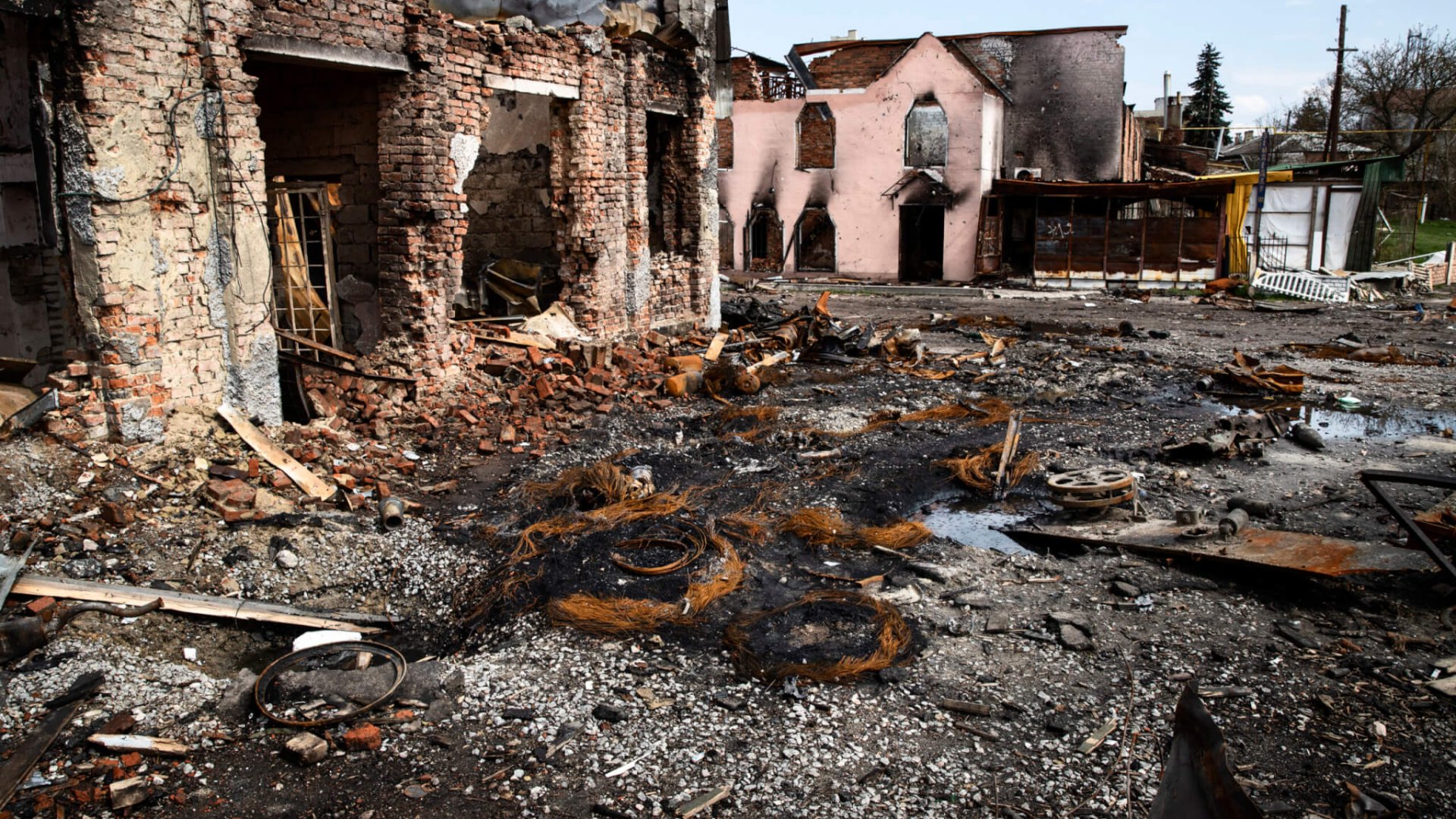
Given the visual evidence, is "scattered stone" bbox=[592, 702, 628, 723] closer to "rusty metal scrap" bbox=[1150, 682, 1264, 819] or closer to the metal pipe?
"rusty metal scrap" bbox=[1150, 682, 1264, 819]

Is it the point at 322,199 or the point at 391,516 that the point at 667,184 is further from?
the point at 391,516

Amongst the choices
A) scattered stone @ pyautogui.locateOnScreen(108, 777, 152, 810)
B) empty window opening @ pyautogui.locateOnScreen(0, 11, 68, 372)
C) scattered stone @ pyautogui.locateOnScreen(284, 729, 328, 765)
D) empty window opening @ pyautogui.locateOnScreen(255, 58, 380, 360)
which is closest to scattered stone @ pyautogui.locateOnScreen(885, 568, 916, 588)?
scattered stone @ pyautogui.locateOnScreen(284, 729, 328, 765)

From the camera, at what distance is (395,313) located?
1070 cm

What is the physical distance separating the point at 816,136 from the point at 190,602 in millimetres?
26156

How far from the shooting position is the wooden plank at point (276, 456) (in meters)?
7.88

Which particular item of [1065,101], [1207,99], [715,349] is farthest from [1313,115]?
[715,349]

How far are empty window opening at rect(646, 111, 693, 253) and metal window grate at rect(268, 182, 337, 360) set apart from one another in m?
5.40

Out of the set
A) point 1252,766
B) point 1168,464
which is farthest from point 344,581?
point 1168,464

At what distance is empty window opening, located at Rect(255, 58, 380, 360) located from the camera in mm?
A: 10844

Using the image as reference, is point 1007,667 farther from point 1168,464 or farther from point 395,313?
point 395,313

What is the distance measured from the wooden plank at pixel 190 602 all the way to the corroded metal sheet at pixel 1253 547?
488 cm

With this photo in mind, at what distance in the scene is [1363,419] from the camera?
1118 centimetres

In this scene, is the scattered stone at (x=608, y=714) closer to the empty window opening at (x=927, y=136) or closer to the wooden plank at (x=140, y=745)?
the wooden plank at (x=140, y=745)

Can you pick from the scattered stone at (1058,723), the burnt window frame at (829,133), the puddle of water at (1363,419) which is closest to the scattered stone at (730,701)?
the scattered stone at (1058,723)
